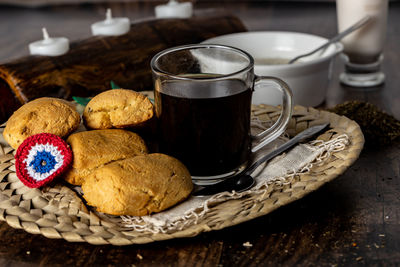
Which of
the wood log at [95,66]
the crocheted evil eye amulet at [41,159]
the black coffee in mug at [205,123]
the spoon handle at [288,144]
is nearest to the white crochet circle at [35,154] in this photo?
the crocheted evil eye amulet at [41,159]

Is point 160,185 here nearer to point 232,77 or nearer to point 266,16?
point 232,77

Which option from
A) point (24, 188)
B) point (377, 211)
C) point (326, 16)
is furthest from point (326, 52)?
point (326, 16)

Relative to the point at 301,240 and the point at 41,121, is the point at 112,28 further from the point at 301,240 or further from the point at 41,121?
the point at 301,240

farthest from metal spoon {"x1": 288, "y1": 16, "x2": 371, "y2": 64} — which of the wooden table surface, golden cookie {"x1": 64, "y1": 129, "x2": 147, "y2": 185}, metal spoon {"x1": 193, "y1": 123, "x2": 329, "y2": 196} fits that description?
golden cookie {"x1": 64, "y1": 129, "x2": 147, "y2": 185}

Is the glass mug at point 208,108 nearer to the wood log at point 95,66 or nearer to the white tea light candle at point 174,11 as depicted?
the wood log at point 95,66

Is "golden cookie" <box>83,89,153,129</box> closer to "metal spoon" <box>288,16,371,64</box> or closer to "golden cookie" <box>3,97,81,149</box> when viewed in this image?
"golden cookie" <box>3,97,81,149</box>

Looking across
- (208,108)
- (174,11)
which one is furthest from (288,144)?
(174,11)
